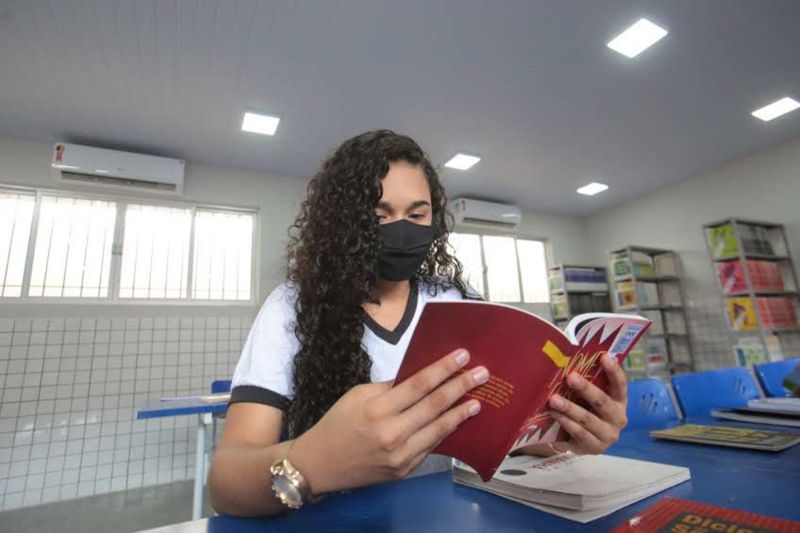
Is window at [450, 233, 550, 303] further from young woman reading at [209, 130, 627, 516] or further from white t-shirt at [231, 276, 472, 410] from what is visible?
white t-shirt at [231, 276, 472, 410]

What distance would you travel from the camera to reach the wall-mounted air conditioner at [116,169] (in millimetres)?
3248

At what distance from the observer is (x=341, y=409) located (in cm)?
51

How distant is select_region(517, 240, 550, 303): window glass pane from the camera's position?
5.68 m

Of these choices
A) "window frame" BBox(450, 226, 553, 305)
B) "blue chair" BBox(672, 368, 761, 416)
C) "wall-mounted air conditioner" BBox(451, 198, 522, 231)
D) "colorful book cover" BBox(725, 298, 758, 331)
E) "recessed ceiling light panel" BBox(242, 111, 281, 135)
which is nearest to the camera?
"blue chair" BBox(672, 368, 761, 416)

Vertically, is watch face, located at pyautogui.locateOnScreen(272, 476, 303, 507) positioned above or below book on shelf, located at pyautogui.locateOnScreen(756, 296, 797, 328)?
below

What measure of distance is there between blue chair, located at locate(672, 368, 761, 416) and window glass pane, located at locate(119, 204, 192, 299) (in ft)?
12.6

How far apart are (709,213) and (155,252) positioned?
601 cm

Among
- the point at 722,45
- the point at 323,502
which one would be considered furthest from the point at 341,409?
the point at 722,45

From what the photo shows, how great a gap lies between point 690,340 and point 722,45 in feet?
11.5

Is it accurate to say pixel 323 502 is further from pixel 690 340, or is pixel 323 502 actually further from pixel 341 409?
pixel 690 340

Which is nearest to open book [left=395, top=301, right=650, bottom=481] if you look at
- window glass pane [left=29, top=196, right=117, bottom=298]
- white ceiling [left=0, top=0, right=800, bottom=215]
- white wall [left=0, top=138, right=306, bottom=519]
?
white ceiling [left=0, top=0, right=800, bottom=215]

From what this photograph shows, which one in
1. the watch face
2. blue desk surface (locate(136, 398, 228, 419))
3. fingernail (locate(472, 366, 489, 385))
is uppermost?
fingernail (locate(472, 366, 489, 385))

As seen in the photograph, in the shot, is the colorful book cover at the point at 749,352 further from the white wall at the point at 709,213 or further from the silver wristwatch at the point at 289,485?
the silver wristwatch at the point at 289,485

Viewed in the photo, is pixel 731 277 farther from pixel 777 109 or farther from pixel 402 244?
pixel 402 244
